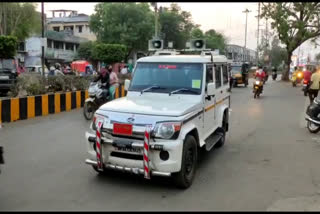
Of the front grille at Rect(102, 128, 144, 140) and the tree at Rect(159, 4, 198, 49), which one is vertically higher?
the tree at Rect(159, 4, 198, 49)

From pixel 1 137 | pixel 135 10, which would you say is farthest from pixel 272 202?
pixel 135 10

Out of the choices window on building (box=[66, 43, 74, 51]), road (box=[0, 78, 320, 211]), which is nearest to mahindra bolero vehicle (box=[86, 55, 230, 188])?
road (box=[0, 78, 320, 211])

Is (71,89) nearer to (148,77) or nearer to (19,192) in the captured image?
(148,77)

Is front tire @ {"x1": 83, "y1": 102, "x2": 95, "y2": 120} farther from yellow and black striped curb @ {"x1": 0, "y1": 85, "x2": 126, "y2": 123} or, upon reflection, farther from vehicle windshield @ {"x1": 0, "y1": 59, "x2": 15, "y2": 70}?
vehicle windshield @ {"x1": 0, "y1": 59, "x2": 15, "y2": 70}

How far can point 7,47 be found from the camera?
20922 millimetres

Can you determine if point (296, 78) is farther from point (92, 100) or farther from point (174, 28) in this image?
point (174, 28)

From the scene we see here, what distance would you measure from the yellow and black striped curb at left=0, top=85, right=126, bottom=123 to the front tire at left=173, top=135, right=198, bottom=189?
6748 mm

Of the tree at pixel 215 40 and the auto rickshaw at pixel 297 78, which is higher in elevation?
the tree at pixel 215 40

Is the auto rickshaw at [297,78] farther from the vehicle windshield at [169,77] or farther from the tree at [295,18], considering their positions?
the vehicle windshield at [169,77]

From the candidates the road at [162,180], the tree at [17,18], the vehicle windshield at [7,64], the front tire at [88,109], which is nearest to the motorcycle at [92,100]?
the front tire at [88,109]

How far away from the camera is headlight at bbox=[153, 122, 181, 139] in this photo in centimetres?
508

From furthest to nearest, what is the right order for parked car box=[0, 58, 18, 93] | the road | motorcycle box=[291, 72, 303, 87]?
1. motorcycle box=[291, 72, 303, 87]
2. parked car box=[0, 58, 18, 93]
3. the road

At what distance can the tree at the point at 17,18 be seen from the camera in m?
40.9

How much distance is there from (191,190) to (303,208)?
1.52 metres
